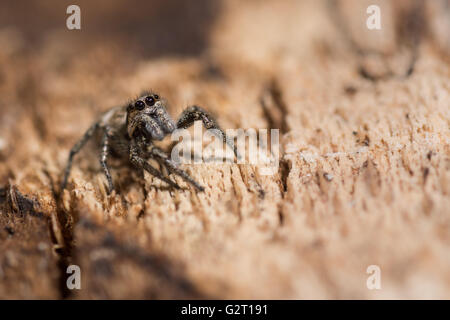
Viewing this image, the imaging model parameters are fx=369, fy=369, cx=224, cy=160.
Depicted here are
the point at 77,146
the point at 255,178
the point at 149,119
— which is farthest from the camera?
the point at 77,146

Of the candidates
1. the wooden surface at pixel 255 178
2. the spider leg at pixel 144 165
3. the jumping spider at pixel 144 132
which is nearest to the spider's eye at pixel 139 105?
the jumping spider at pixel 144 132

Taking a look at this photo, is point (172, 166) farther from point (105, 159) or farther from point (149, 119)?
point (105, 159)

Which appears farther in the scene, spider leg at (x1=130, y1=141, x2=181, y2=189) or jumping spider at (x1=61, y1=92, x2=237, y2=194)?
jumping spider at (x1=61, y1=92, x2=237, y2=194)

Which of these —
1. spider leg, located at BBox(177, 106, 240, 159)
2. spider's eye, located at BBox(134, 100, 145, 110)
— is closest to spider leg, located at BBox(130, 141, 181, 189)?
spider's eye, located at BBox(134, 100, 145, 110)

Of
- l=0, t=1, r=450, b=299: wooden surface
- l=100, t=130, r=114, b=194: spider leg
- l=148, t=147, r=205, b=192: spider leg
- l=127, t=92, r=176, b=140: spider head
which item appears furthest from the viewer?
l=127, t=92, r=176, b=140: spider head

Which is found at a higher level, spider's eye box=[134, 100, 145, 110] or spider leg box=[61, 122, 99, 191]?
spider's eye box=[134, 100, 145, 110]

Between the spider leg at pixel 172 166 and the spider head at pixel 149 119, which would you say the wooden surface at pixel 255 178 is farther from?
the spider head at pixel 149 119

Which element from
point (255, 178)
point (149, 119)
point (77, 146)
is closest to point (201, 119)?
point (149, 119)

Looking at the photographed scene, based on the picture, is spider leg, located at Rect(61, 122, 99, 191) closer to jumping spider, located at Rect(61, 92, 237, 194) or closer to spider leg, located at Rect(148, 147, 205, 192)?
jumping spider, located at Rect(61, 92, 237, 194)

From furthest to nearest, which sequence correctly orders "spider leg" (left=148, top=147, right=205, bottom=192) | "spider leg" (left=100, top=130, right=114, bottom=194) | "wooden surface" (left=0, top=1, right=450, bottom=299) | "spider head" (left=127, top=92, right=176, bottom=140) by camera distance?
1. "spider head" (left=127, top=92, right=176, bottom=140)
2. "spider leg" (left=100, top=130, right=114, bottom=194)
3. "spider leg" (left=148, top=147, right=205, bottom=192)
4. "wooden surface" (left=0, top=1, right=450, bottom=299)
